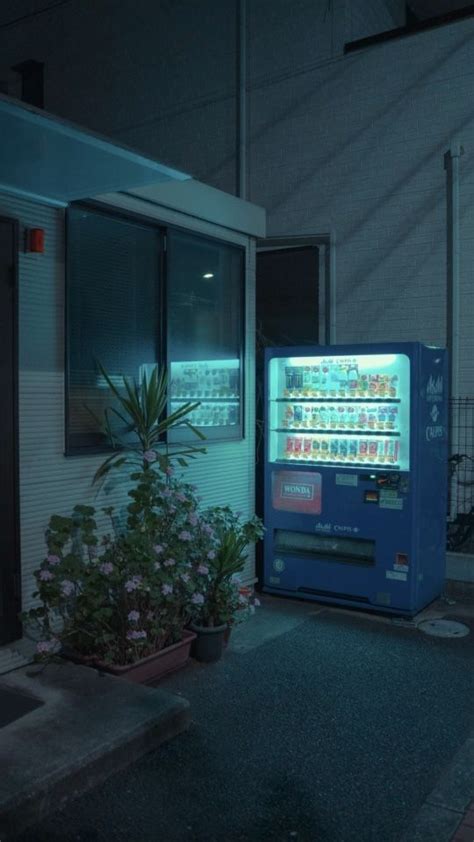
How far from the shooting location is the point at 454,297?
802 cm

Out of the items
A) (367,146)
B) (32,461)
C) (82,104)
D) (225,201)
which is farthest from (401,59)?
(32,461)

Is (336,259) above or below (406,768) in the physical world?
above

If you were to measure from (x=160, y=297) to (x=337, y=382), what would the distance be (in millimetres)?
1768

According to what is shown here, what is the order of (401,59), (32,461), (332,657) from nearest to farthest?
(32,461), (332,657), (401,59)

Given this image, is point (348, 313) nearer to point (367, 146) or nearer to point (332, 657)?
point (367, 146)

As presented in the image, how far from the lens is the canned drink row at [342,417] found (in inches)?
247

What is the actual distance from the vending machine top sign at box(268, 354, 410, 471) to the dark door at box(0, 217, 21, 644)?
2779 millimetres

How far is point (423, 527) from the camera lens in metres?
6.18

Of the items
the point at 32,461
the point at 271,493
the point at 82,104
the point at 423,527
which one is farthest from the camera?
the point at 82,104

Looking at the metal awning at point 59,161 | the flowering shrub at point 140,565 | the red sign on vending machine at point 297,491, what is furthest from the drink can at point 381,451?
the metal awning at point 59,161

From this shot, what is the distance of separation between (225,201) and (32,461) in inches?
117

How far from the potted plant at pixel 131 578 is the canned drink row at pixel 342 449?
181cm

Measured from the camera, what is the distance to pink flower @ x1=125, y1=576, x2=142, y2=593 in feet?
14.5

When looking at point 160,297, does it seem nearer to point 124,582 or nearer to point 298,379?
point 298,379
